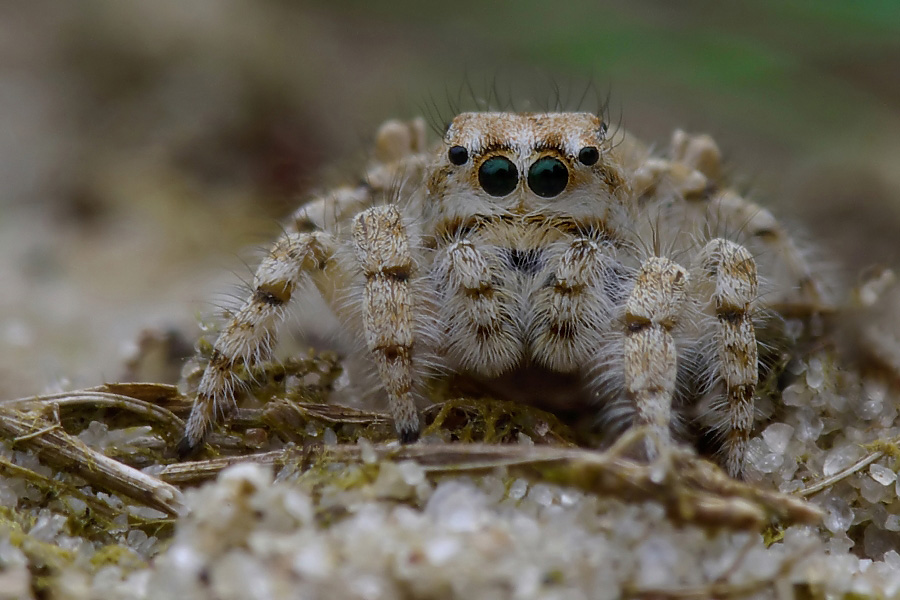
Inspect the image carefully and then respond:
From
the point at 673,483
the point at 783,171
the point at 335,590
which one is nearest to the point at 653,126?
the point at 783,171

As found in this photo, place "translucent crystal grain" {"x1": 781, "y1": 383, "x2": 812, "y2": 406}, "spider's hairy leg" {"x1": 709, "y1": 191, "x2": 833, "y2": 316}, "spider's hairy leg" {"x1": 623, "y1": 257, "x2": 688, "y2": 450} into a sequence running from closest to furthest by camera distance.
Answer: "spider's hairy leg" {"x1": 623, "y1": 257, "x2": 688, "y2": 450} → "translucent crystal grain" {"x1": 781, "y1": 383, "x2": 812, "y2": 406} → "spider's hairy leg" {"x1": 709, "y1": 191, "x2": 833, "y2": 316}

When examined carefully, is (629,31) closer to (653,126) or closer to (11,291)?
(653,126)

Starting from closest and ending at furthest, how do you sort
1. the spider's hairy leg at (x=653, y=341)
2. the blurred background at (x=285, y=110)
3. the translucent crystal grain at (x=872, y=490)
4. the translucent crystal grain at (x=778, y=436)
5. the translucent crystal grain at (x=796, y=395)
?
the spider's hairy leg at (x=653, y=341)
the translucent crystal grain at (x=872, y=490)
the translucent crystal grain at (x=778, y=436)
the translucent crystal grain at (x=796, y=395)
the blurred background at (x=285, y=110)

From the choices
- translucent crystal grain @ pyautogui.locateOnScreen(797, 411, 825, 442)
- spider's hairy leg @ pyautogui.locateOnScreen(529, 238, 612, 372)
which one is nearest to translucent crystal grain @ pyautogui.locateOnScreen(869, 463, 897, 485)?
translucent crystal grain @ pyautogui.locateOnScreen(797, 411, 825, 442)

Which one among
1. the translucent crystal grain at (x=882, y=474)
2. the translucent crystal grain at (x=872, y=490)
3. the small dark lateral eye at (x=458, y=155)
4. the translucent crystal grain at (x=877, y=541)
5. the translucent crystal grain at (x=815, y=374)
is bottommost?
the translucent crystal grain at (x=877, y=541)

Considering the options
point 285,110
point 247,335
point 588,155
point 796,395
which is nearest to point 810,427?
point 796,395

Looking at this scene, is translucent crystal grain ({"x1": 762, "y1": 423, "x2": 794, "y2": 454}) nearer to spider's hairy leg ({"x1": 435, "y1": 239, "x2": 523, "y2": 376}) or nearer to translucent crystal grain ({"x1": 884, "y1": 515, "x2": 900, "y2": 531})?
translucent crystal grain ({"x1": 884, "y1": 515, "x2": 900, "y2": 531})

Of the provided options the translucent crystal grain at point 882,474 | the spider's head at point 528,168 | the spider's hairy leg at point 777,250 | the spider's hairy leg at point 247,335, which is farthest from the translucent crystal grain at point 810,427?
the spider's hairy leg at point 247,335

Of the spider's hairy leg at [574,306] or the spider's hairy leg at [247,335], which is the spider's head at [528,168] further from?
the spider's hairy leg at [247,335]
